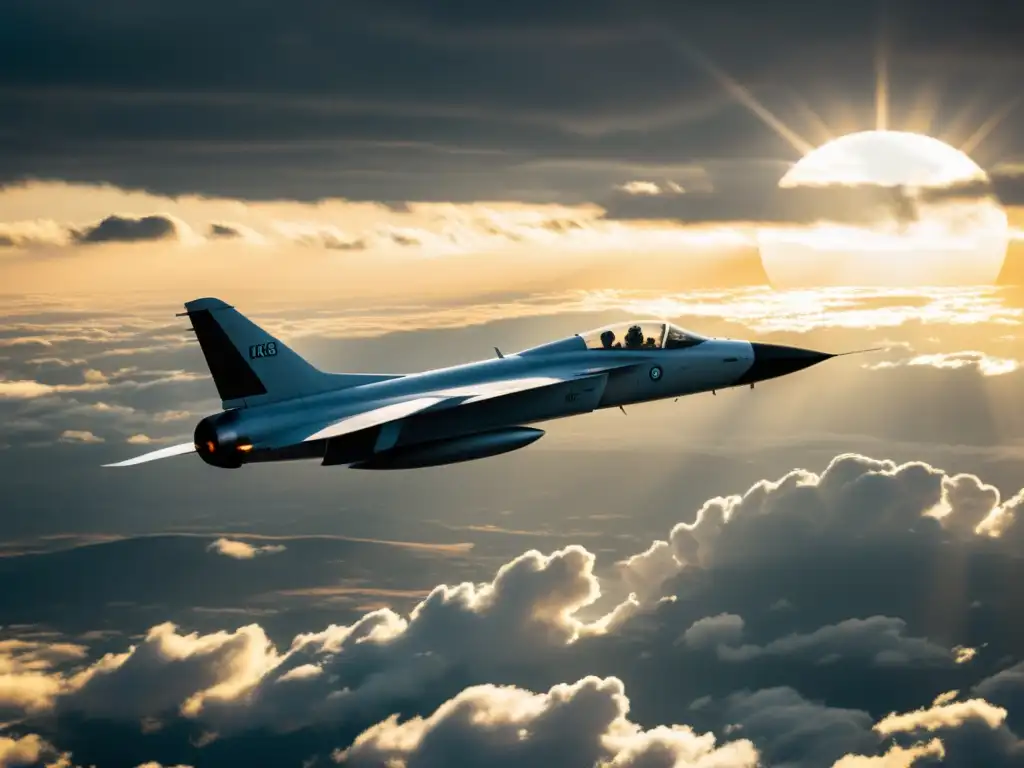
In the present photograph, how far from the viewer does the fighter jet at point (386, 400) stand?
109 feet

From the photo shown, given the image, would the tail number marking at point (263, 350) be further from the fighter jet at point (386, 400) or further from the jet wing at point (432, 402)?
the jet wing at point (432, 402)

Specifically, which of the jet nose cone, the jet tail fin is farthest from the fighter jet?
the jet nose cone

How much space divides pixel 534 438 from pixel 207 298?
33.3 feet

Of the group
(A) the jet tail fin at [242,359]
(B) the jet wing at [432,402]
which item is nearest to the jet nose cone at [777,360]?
(B) the jet wing at [432,402]

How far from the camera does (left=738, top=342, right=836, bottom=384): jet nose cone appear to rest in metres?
38.4

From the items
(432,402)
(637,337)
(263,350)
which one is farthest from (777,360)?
(263,350)

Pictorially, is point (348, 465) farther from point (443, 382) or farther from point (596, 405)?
point (596, 405)

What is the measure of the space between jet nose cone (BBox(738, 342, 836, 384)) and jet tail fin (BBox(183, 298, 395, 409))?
13.9 meters

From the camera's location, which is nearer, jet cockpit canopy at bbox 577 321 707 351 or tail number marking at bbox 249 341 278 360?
A: tail number marking at bbox 249 341 278 360

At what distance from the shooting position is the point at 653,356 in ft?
123

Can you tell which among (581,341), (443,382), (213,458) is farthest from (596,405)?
(213,458)

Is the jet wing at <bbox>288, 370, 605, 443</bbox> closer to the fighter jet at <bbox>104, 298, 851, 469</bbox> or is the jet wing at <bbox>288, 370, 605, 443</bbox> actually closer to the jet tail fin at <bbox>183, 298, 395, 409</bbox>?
the fighter jet at <bbox>104, 298, 851, 469</bbox>

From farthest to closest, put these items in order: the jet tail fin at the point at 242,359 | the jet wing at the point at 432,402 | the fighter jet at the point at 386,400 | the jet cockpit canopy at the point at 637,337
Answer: the jet cockpit canopy at the point at 637,337
the jet tail fin at the point at 242,359
the fighter jet at the point at 386,400
the jet wing at the point at 432,402

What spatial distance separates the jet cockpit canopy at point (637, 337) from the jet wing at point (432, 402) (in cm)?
177
